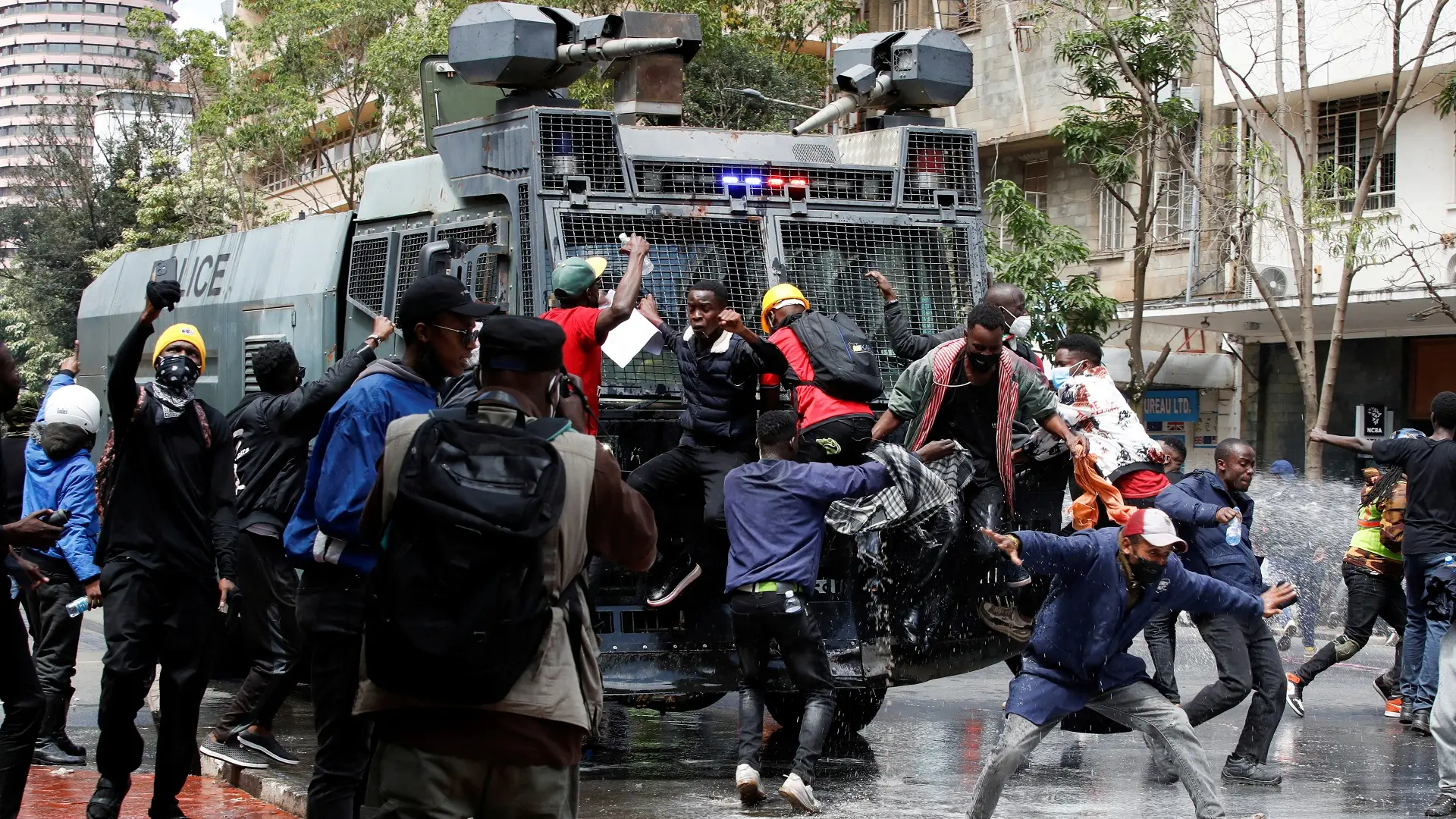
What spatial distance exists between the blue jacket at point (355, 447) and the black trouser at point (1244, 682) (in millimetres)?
4237

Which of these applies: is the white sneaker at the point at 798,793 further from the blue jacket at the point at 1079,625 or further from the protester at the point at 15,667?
the protester at the point at 15,667

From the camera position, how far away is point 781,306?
25.9 feet

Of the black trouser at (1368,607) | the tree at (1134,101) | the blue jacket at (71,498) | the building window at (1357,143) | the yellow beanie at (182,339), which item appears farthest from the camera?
the building window at (1357,143)

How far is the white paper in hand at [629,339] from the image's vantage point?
296 inches

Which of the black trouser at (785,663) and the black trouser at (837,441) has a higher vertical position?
the black trouser at (837,441)

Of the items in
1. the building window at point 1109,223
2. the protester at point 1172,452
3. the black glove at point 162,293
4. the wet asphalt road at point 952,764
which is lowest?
the wet asphalt road at point 952,764

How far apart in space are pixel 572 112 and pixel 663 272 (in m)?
0.84

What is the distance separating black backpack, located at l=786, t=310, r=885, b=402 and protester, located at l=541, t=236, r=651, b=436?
83 centimetres

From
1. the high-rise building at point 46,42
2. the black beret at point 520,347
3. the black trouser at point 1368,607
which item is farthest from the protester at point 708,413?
the high-rise building at point 46,42

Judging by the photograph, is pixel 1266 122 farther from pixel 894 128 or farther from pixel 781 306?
pixel 781 306

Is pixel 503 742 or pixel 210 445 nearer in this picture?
pixel 503 742

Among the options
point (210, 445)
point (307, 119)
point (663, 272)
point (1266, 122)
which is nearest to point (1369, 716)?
point (663, 272)

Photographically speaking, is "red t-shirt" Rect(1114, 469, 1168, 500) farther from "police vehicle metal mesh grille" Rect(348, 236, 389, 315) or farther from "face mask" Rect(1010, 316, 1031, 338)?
"police vehicle metal mesh grille" Rect(348, 236, 389, 315)

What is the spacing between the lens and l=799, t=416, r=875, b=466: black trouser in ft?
25.4
